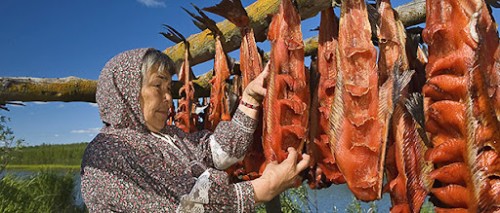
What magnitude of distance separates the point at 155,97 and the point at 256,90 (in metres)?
0.46

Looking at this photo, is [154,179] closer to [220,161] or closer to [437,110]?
[220,161]

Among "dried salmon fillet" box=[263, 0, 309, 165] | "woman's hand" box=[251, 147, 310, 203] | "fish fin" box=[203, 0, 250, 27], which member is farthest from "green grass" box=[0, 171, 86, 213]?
"dried salmon fillet" box=[263, 0, 309, 165]

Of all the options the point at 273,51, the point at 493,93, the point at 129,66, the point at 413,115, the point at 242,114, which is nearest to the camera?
the point at 493,93

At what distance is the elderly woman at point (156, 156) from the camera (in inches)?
82.0

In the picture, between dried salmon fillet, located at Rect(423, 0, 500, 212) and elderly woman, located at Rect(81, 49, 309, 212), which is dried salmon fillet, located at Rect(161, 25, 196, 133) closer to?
elderly woman, located at Rect(81, 49, 309, 212)

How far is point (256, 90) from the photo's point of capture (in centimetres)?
233

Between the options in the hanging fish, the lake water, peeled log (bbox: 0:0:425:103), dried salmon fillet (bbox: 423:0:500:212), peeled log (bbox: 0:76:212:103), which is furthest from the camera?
the lake water

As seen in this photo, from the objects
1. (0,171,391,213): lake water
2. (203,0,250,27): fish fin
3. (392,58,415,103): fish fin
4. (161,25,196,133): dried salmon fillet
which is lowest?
(0,171,391,213): lake water

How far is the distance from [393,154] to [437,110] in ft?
0.92

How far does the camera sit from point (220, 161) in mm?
2598

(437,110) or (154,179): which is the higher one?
(437,110)

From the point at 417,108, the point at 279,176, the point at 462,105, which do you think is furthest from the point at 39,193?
the point at 462,105

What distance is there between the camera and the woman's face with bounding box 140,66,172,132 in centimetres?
236

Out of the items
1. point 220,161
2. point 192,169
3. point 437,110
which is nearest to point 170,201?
point 192,169
